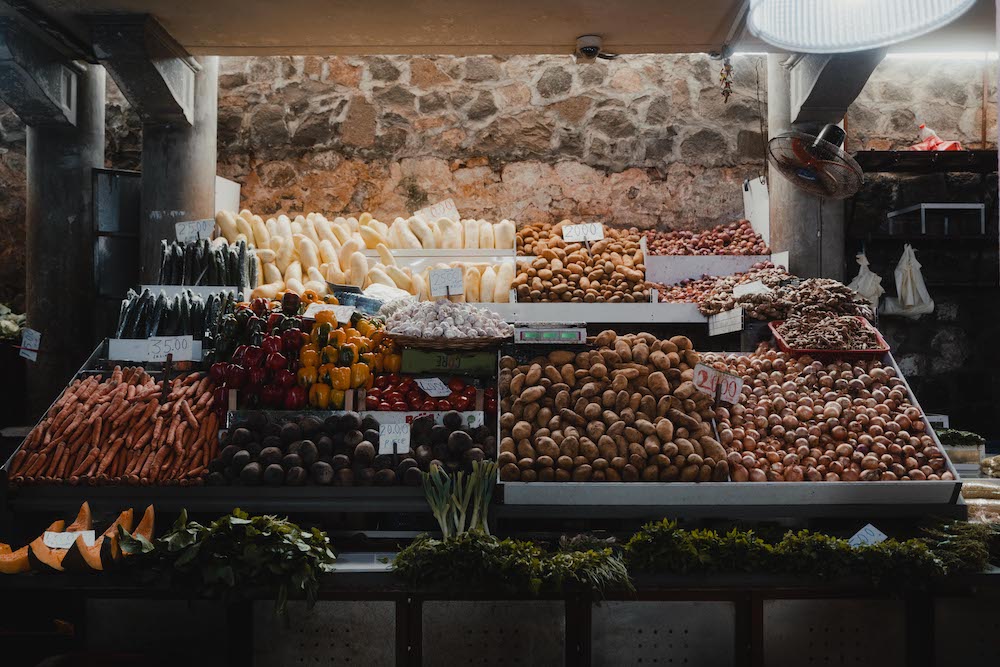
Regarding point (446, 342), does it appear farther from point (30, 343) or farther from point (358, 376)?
point (30, 343)

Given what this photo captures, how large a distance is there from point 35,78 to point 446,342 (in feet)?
13.1

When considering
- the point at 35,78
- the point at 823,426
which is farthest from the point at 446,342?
the point at 35,78

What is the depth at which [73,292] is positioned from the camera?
667cm

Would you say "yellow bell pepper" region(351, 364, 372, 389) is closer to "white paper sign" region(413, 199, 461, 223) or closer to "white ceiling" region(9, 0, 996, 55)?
"white ceiling" region(9, 0, 996, 55)

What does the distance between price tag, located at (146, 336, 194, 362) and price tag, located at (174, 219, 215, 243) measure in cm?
136

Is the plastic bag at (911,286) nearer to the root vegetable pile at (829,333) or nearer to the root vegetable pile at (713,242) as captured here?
the root vegetable pile at (713,242)

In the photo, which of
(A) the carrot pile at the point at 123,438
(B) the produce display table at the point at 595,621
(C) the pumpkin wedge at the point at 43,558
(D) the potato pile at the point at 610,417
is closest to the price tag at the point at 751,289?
(D) the potato pile at the point at 610,417

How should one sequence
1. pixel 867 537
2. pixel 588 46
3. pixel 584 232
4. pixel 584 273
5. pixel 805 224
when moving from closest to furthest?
1. pixel 867 537
2. pixel 588 46
3. pixel 584 273
4. pixel 805 224
5. pixel 584 232

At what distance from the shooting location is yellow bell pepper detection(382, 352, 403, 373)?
4.50 metres

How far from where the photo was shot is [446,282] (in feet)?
17.0

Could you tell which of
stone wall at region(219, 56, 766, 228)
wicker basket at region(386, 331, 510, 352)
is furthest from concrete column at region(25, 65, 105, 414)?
wicker basket at region(386, 331, 510, 352)

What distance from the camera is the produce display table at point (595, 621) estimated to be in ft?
10.9

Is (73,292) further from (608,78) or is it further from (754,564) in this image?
(754,564)

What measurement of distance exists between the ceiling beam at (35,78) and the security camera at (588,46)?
3934 mm
